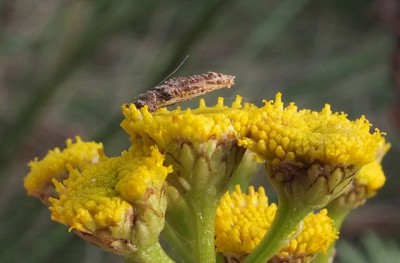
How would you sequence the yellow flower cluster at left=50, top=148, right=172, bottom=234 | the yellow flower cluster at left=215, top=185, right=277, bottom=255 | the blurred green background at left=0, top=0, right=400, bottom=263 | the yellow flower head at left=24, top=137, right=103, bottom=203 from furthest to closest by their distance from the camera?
the blurred green background at left=0, top=0, right=400, bottom=263 < the yellow flower head at left=24, top=137, right=103, bottom=203 < the yellow flower cluster at left=215, top=185, right=277, bottom=255 < the yellow flower cluster at left=50, top=148, right=172, bottom=234

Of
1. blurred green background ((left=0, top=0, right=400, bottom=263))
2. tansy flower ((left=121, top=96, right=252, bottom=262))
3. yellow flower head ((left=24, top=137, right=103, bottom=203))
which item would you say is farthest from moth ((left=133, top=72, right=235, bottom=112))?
blurred green background ((left=0, top=0, right=400, bottom=263))

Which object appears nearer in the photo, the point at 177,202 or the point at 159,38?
the point at 177,202

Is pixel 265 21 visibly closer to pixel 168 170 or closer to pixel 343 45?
pixel 343 45

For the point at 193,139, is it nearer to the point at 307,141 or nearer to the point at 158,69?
the point at 307,141

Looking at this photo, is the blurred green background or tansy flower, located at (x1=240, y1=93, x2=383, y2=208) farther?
the blurred green background

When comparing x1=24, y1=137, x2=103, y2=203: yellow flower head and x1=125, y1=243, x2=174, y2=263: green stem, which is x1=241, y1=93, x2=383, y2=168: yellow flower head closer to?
x1=125, y1=243, x2=174, y2=263: green stem

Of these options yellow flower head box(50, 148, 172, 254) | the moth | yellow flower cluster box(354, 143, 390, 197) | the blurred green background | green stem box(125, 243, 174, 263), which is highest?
the blurred green background

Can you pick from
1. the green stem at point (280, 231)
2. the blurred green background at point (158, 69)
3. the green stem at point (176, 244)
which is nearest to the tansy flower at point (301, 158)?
the green stem at point (280, 231)

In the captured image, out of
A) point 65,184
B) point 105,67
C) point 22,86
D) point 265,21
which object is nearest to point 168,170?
point 65,184
